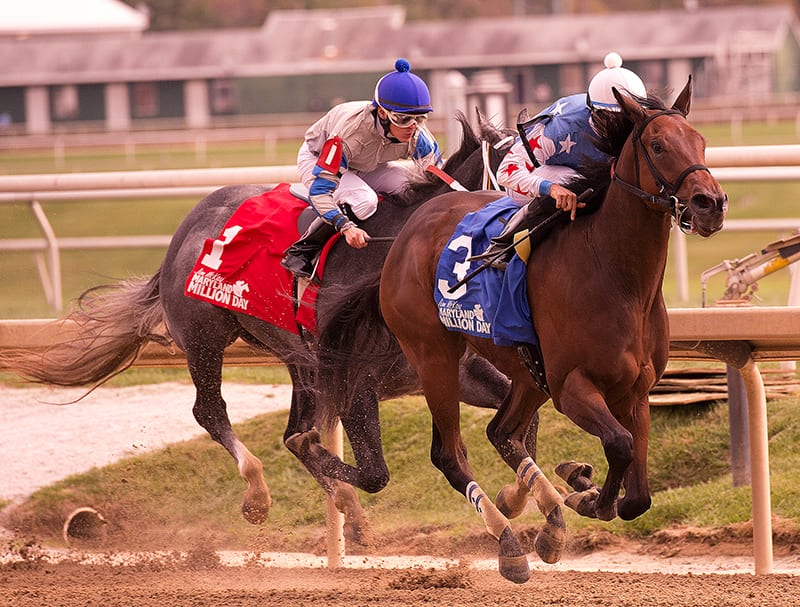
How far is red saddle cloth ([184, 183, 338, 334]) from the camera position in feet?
18.2

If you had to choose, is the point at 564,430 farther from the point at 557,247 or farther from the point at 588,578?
the point at 557,247

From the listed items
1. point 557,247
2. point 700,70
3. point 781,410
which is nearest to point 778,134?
point 700,70

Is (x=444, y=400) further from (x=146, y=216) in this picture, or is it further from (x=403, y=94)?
(x=146, y=216)

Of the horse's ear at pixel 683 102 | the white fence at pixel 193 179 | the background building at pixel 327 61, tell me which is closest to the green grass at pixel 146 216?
the white fence at pixel 193 179

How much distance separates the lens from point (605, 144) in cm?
427

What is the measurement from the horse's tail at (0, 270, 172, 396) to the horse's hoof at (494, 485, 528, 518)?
6.23 ft

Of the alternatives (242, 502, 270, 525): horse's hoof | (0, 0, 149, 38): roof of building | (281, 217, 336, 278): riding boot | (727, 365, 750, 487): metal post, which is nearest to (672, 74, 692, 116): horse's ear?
(281, 217, 336, 278): riding boot

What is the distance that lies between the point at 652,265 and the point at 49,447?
385cm

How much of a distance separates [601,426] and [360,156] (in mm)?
1757

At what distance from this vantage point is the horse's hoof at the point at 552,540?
4613 mm

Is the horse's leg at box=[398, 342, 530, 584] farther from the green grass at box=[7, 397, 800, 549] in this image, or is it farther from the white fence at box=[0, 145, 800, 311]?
the white fence at box=[0, 145, 800, 311]

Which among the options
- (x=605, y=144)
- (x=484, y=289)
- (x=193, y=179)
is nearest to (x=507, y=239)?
(x=484, y=289)

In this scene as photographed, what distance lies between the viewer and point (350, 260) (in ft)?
17.5

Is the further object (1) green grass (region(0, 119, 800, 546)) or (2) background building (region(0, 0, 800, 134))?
(2) background building (region(0, 0, 800, 134))
